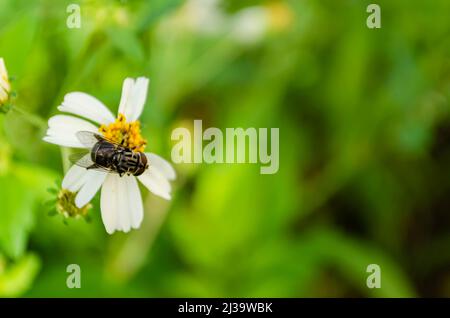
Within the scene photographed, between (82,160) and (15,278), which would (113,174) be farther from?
(15,278)

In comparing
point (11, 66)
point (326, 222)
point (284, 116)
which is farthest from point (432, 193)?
point (11, 66)

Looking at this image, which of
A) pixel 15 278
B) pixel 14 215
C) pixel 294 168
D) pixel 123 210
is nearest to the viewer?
pixel 123 210

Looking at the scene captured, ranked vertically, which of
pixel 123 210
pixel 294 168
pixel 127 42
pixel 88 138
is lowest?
pixel 123 210

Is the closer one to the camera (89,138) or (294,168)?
(89,138)

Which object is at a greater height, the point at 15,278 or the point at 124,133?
the point at 124,133

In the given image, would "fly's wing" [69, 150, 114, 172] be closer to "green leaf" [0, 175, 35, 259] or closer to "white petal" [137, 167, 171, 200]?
"white petal" [137, 167, 171, 200]

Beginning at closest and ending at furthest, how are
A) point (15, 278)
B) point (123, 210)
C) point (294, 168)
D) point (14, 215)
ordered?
point (123, 210), point (14, 215), point (15, 278), point (294, 168)

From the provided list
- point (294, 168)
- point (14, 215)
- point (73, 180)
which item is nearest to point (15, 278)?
point (14, 215)
